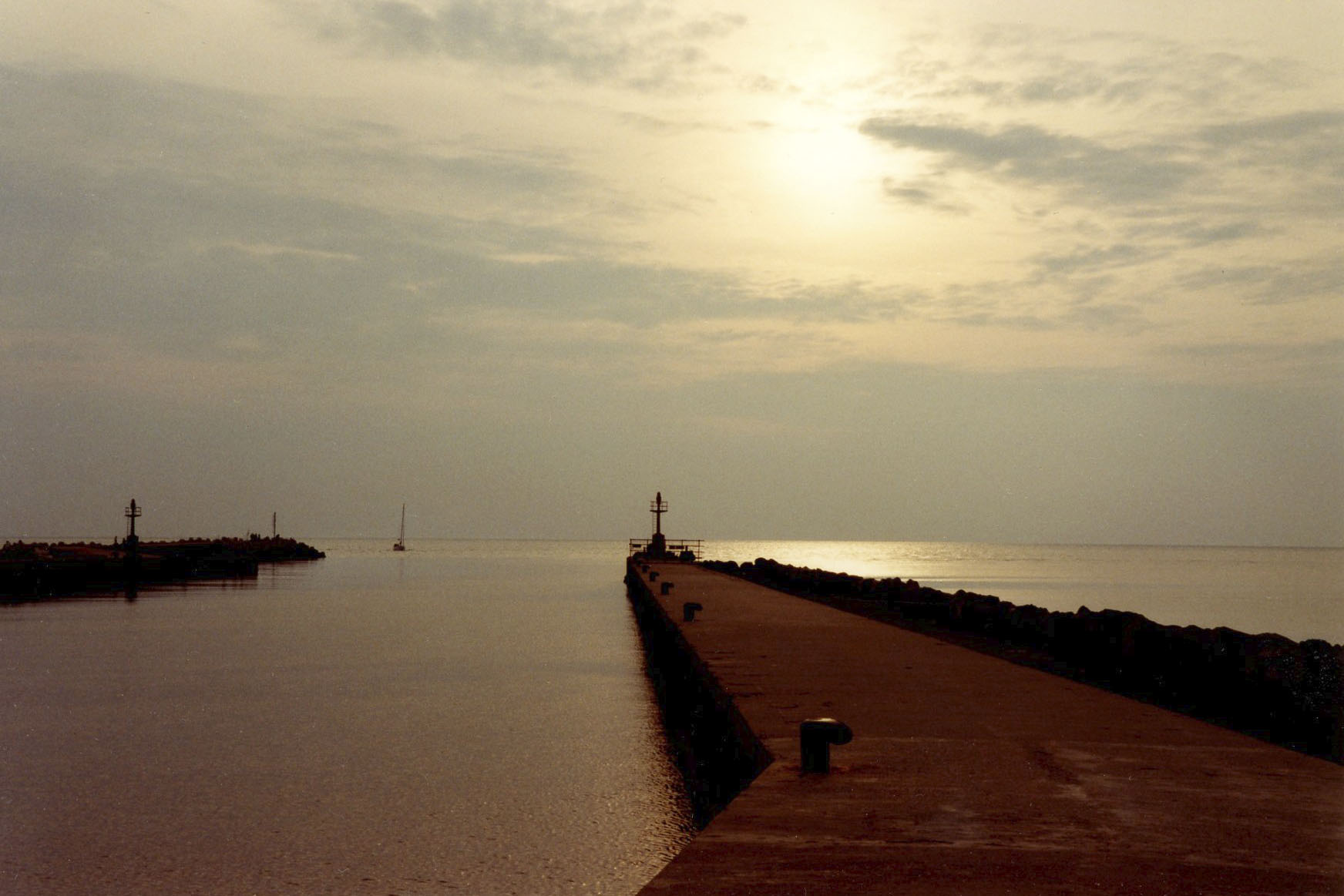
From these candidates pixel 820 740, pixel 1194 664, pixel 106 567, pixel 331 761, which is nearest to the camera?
pixel 820 740

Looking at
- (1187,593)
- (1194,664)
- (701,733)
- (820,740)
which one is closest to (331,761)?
(701,733)

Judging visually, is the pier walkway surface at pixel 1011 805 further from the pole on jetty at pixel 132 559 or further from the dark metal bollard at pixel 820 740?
the pole on jetty at pixel 132 559

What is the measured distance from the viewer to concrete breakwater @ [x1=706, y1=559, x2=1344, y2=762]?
1212cm

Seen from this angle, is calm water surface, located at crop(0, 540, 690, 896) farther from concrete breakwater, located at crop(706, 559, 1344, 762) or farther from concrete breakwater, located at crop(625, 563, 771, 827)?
concrete breakwater, located at crop(706, 559, 1344, 762)

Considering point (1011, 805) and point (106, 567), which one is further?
point (106, 567)

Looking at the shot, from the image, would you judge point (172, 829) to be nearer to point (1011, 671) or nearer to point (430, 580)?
point (1011, 671)

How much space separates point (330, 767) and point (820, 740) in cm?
662

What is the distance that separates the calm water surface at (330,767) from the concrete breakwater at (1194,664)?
5.54m

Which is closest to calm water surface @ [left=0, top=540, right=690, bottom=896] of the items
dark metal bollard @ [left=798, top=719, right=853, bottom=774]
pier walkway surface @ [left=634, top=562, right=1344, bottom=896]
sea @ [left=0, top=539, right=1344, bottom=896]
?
sea @ [left=0, top=539, right=1344, bottom=896]

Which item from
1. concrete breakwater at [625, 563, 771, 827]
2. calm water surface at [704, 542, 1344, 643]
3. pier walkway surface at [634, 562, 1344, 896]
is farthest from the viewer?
calm water surface at [704, 542, 1344, 643]

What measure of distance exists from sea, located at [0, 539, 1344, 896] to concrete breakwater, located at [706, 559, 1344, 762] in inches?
218

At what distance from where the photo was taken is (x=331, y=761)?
12.6 m

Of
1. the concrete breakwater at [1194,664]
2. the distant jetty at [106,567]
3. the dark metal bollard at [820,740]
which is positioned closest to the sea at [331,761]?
the dark metal bollard at [820,740]

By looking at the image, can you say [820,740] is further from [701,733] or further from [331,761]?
[331,761]
